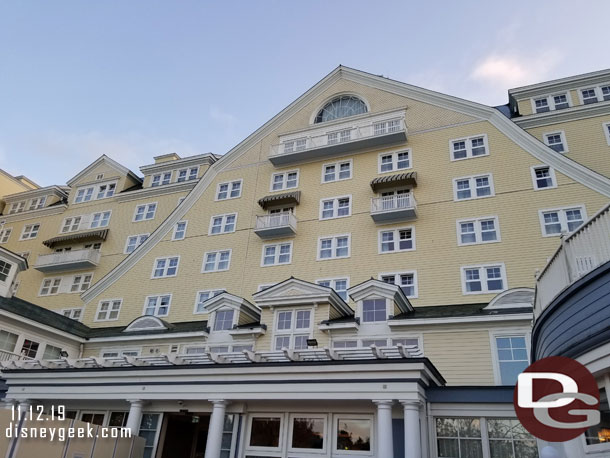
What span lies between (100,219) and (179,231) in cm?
997

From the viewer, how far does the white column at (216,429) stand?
45.3 ft

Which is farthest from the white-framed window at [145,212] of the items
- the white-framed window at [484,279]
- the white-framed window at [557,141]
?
the white-framed window at [557,141]

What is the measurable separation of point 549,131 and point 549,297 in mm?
20464

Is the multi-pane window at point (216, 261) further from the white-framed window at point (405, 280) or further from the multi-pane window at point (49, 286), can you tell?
the multi-pane window at point (49, 286)

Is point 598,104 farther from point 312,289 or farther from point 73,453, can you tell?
point 73,453

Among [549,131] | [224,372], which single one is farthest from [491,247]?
[224,372]

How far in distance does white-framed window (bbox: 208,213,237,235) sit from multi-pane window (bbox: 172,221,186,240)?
72.6 inches

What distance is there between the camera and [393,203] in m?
23.9

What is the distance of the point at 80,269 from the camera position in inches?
1286

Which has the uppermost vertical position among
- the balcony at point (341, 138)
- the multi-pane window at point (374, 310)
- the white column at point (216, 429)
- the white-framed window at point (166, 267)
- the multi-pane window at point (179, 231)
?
the balcony at point (341, 138)

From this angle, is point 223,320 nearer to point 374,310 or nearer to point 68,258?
point 374,310

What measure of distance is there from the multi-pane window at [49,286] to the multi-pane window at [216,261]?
12.6m

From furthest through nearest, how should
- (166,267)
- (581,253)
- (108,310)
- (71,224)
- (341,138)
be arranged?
(71,224)
(108,310)
(166,267)
(341,138)
(581,253)

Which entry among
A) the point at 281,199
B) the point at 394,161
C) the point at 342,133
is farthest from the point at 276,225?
the point at 394,161
